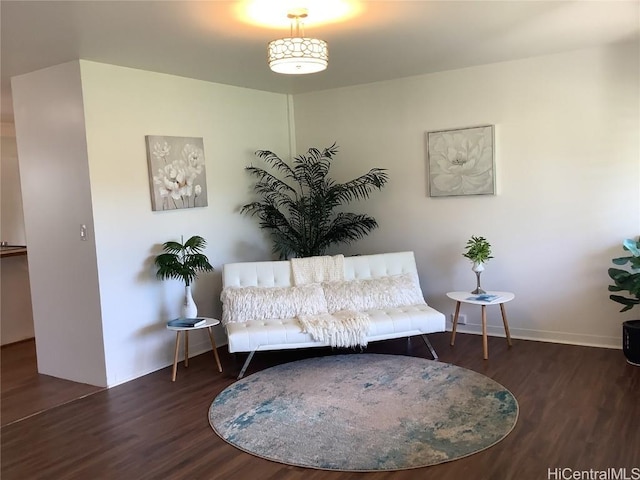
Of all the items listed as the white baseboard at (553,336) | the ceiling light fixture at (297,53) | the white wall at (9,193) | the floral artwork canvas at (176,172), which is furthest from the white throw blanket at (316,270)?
the white wall at (9,193)

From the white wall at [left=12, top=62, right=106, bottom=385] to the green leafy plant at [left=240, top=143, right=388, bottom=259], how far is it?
1.60 metres

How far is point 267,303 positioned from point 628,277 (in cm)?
258

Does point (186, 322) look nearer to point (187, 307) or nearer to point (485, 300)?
point (187, 307)

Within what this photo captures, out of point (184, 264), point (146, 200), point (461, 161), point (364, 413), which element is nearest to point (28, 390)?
point (184, 264)

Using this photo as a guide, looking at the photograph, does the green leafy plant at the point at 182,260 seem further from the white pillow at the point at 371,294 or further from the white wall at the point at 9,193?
the white wall at the point at 9,193

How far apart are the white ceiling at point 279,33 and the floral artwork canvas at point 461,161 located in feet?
1.90

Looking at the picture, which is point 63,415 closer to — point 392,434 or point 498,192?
point 392,434

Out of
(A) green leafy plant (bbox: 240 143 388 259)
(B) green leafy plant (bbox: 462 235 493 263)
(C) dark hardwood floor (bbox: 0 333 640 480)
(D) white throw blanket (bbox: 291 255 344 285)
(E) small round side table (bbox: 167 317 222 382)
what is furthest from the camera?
(A) green leafy plant (bbox: 240 143 388 259)

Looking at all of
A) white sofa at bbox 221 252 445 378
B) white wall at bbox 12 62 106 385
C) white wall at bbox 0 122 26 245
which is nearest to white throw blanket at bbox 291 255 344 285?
white sofa at bbox 221 252 445 378

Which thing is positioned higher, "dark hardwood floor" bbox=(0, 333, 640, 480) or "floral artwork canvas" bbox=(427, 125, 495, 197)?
"floral artwork canvas" bbox=(427, 125, 495, 197)

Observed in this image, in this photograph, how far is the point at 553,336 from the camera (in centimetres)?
449

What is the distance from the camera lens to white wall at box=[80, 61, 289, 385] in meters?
3.90

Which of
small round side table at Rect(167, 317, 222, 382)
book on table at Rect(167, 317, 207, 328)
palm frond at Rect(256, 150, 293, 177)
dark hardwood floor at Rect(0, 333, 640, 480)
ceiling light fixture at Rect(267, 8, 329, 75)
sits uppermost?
ceiling light fixture at Rect(267, 8, 329, 75)

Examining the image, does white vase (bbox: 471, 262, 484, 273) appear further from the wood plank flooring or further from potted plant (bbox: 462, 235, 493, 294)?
the wood plank flooring
